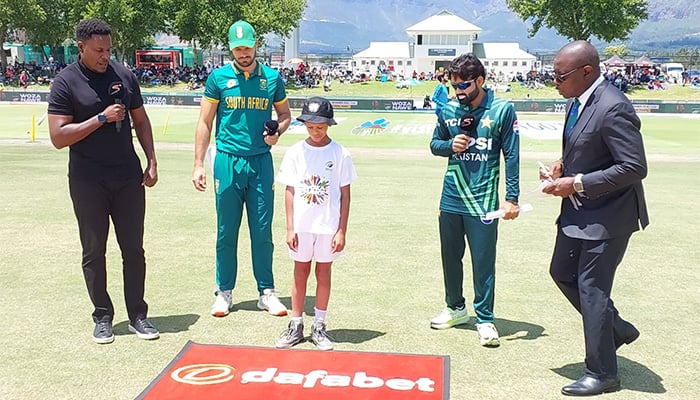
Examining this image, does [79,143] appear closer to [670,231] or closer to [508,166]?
[508,166]

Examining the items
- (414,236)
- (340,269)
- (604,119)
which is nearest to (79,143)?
(340,269)

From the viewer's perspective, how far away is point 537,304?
586 centimetres

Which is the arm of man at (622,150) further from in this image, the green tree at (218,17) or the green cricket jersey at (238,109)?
the green tree at (218,17)

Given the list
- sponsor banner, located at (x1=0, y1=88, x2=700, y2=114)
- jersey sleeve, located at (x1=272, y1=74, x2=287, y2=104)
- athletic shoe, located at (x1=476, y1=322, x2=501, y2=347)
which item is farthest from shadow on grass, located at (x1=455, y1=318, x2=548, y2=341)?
sponsor banner, located at (x1=0, y1=88, x2=700, y2=114)

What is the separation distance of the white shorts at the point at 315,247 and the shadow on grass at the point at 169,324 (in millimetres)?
1164

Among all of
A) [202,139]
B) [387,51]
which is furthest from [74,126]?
[387,51]

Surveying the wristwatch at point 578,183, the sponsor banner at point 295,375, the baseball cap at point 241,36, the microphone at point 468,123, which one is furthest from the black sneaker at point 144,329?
the wristwatch at point 578,183

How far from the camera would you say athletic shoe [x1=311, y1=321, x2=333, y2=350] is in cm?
476

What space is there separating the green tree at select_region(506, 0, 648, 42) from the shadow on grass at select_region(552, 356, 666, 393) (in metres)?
58.5

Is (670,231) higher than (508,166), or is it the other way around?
(508,166)

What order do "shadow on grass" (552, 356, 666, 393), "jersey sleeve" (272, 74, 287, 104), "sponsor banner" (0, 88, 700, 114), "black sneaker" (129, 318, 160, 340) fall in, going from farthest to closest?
"sponsor banner" (0, 88, 700, 114), "jersey sleeve" (272, 74, 287, 104), "black sneaker" (129, 318, 160, 340), "shadow on grass" (552, 356, 666, 393)

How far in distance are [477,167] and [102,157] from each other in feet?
8.82

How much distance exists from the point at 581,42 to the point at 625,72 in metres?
58.5

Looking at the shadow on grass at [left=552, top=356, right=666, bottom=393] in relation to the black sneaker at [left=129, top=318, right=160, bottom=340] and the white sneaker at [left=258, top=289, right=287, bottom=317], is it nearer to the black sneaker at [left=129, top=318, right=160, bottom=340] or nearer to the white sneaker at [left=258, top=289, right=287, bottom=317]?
the white sneaker at [left=258, top=289, right=287, bottom=317]
